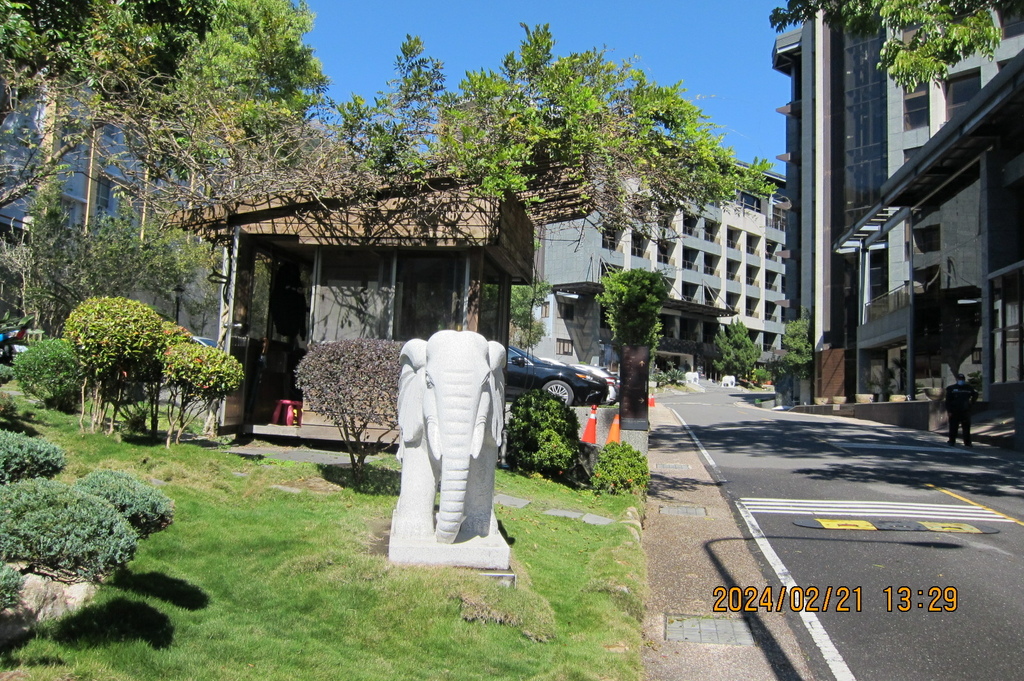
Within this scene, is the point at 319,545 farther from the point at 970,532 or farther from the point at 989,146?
the point at 989,146

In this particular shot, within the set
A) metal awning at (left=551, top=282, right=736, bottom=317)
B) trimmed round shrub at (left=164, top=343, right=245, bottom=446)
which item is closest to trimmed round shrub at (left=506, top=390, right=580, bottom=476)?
trimmed round shrub at (left=164, top=343, right=245, bottom=446)

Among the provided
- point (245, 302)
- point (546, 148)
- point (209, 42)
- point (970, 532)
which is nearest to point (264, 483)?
point (245, 302)

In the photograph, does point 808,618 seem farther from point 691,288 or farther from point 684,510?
point 691,288

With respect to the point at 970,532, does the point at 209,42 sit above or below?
above

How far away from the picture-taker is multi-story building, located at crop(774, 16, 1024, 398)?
2717cm

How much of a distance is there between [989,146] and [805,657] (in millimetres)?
27742

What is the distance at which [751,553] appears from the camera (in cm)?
769

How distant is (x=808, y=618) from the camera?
587 cm

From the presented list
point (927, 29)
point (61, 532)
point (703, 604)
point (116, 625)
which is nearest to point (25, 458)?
point (116, 625)

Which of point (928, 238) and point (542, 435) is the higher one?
point (928, 238)

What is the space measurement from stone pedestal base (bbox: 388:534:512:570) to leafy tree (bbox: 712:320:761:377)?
218 feet

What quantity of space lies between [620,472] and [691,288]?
57.7 metres

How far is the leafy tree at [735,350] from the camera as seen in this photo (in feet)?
227

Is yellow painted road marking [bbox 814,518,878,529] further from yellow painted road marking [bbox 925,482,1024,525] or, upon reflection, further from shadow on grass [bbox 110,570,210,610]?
shadow on grass [bbox 110,570,210,610]
